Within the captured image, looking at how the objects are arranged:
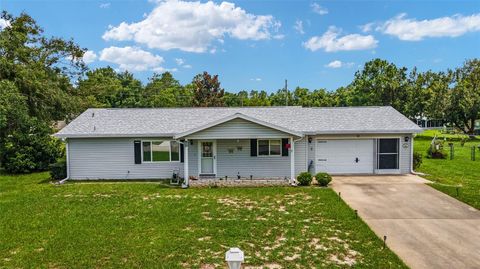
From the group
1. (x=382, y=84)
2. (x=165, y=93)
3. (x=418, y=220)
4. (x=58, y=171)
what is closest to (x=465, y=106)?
(x=382, y=84)

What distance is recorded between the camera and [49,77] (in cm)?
2636

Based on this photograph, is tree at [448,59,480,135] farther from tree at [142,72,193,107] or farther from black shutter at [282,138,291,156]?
tree at [142,72,193,107]

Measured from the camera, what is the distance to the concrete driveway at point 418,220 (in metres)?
6.68

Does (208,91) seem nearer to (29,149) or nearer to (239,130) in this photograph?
(29,149)

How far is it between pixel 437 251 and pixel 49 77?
2856 centimetres

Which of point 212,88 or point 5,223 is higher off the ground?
point 212,88

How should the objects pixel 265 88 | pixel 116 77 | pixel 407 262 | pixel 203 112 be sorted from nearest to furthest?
pixel 407 262 → pixel 203 112 → pixel 116 77 → pixel 265 88

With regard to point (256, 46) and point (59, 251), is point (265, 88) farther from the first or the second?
point (59, 251)

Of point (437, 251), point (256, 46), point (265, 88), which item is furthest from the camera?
point (265, 88)

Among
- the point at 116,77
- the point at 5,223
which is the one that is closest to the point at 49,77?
the point at 5,223

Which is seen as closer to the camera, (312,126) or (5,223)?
(5,223)

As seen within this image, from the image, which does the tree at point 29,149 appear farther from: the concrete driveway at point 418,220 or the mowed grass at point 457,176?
the mowed grass at point 457,176

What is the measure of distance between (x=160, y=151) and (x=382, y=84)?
36411 millimetres

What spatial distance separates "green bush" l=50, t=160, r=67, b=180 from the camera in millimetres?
15719
